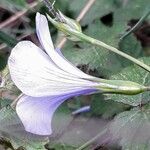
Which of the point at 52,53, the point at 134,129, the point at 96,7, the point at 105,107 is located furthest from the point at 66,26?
the point at 96,7

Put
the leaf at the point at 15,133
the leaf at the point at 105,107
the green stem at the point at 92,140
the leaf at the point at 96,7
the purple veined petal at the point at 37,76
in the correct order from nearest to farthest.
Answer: the purple veined petal at the point at 37,76
the leaf at the point at 15,133
the green stem at the point at 92,140
the leaf at the point at 105,107
the leaf at the point at 96,7

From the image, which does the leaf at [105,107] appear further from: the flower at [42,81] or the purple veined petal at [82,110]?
the flower at [42,81]

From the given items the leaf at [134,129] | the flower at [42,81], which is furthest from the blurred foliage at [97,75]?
the flower at [42,81]

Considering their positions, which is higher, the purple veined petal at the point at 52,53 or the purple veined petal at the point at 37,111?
the purple veined petal at the point at 52,53

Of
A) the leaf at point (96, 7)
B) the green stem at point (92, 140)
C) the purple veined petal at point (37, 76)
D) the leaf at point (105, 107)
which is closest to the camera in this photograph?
the purple veined petal at point (37, 76)

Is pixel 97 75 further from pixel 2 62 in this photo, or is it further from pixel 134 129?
pixel 134 129

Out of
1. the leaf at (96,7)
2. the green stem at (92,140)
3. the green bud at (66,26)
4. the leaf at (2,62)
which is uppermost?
the green bud at (66,26)
